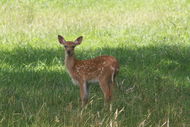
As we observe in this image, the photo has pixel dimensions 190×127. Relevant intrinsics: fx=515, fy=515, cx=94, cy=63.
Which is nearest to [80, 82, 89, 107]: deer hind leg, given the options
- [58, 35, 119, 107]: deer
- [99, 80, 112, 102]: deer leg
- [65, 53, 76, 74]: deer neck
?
[58, 35, 119, 107]: deer

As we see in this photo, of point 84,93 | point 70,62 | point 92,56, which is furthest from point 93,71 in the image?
point 92,56

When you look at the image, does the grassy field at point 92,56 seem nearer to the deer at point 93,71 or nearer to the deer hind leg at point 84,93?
the deer hind leg at point 84,93

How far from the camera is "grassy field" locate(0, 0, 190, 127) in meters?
6.16

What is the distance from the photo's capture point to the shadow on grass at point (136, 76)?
6824 millimetres

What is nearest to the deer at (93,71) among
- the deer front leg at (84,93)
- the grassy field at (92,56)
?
the deer front leg at (84,93)

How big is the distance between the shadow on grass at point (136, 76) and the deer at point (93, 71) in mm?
211

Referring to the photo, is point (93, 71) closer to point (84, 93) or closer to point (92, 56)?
Result: point (84, 93)

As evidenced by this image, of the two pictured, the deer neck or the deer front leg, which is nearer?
the deer front leg

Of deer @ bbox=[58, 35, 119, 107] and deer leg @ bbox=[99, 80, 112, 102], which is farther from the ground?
deer @ bbox=[58, 35, 119, 107]

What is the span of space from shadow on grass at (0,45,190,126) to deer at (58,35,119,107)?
0.21m

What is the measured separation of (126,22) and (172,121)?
35.4ft

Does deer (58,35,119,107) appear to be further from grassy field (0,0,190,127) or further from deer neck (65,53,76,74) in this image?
grassy field (0,0,190,127)

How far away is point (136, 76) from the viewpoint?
8820 millimetres

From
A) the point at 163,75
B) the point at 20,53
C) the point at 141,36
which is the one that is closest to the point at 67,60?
the point at 163,75
